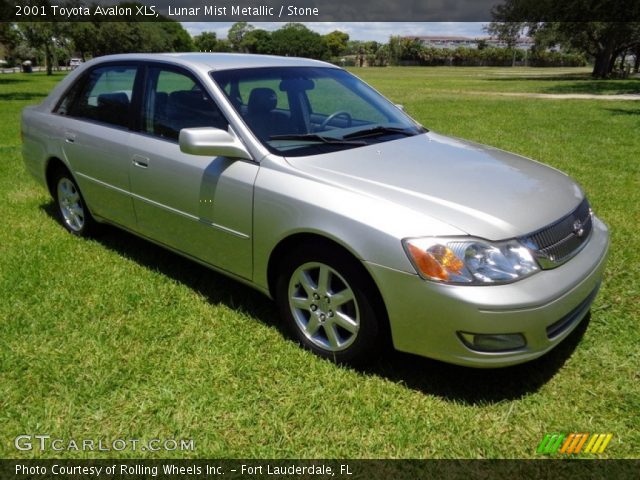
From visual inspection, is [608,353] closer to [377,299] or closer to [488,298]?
[488,298]

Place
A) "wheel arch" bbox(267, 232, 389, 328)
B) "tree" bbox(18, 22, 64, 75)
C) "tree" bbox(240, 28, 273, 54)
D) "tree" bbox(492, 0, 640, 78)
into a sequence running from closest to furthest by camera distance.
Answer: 1. "wheel arch" bbox(267, 232, 389, 328)
2. "tree" bbox(492, 0, 640, 78)
3. "tree" bbox(18, 22, 64, 75)
4. "tree" bbox(240, 28, 273, 54)

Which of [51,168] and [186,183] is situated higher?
[186,183]

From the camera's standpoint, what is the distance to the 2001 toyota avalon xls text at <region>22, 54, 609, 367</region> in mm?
2486

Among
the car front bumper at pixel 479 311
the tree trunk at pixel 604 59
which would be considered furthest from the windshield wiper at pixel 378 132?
the tree trunk at pixel 604 59

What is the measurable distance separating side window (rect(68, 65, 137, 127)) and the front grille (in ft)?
9.77

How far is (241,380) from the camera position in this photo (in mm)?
2926

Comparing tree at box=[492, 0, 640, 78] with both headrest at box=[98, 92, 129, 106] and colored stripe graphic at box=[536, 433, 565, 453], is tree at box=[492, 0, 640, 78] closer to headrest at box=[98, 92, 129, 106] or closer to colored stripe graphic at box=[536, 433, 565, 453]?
headrest at box=[98, 92, 129, 106]

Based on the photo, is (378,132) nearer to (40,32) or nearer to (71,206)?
(71,206)

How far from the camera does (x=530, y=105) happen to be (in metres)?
17.9

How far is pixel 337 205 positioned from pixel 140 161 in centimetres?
175

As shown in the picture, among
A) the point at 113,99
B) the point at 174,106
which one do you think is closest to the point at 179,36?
the point at 113,99

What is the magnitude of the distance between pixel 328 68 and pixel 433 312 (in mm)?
2534

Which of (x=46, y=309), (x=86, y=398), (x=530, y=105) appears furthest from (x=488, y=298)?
(x=530, y=105)

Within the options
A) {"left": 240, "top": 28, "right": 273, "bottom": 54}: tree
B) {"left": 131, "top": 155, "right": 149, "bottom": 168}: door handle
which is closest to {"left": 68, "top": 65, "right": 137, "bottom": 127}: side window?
{"left": 131, "top": 155, "right": 149, "bottom": 168}: door handle
